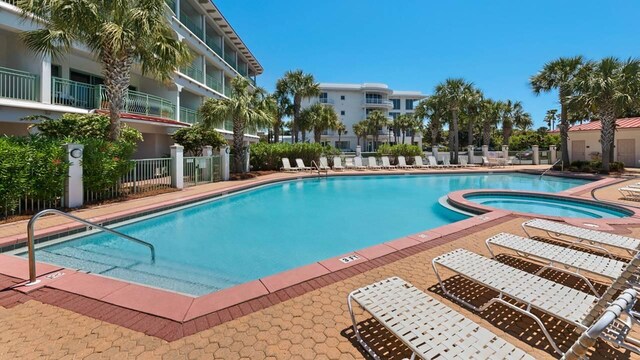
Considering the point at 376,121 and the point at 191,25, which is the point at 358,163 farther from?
the point at 376,121

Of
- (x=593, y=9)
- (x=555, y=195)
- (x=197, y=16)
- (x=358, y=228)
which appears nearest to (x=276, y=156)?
(x=197, y=16)

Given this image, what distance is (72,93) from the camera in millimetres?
14297

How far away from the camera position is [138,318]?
3297 mm

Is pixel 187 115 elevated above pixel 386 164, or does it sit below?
above

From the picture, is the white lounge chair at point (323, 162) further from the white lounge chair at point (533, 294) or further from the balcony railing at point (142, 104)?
the white lounge chair at point (533, 294)

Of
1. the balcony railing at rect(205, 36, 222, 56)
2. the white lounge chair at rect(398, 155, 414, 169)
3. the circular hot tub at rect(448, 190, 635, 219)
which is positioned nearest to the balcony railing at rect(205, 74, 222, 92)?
the balcony railing at rect(205, 36, 222, 56)

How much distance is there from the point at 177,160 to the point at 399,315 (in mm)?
12800

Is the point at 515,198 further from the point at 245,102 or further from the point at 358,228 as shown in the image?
the point at 245,102

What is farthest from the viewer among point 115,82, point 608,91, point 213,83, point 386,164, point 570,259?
point 213,83

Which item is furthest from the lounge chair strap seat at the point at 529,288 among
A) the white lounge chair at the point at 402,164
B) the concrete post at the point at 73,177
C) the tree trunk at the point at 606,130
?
the tree trunk at the point at 606,130

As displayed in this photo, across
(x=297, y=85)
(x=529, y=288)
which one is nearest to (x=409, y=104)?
(x=297, y=85)

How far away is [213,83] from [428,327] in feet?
92.5

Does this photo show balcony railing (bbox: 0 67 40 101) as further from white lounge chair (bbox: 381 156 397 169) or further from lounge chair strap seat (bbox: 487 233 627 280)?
white lounge chair (bbox: 381 156 397 169)

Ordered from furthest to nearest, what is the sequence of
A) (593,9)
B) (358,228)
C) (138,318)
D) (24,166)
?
(593,9)
(358,228)
(24,166)
(138,318)
